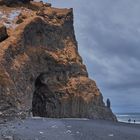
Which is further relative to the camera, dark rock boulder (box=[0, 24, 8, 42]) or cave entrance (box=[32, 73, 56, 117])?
cave entrance (box=[32, 73, 56, 117])

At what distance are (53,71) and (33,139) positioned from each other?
31.3 m

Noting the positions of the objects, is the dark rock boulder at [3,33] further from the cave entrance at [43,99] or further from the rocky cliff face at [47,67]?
the cave entrance at [43,99]

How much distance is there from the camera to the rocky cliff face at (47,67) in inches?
1820

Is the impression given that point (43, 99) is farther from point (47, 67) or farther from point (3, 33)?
point (3, 33)

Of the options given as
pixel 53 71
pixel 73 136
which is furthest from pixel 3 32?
pixel 73 136

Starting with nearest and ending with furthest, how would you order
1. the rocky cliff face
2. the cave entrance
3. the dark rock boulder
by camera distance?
the dark rock boulder → the rocky cliff face → the cave entrance

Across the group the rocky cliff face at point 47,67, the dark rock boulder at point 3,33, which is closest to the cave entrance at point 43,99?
the rocky cliff face at point 47,67

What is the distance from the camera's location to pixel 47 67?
51969mm

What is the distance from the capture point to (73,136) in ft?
79.5

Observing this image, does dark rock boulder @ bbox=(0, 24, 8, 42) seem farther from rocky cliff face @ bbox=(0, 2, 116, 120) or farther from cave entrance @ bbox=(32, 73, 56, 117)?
cave entrance @ bbox=(32, 73, 56, 117)

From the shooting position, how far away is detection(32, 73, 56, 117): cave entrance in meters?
51.6

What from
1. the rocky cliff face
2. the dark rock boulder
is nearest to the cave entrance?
the rocky cliff face

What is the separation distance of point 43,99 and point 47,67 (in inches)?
158

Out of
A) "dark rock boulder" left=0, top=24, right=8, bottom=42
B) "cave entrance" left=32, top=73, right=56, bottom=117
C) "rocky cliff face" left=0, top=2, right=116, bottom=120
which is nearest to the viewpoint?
"dark rock boulder" left=0, top=24, right=8, bottom=42
